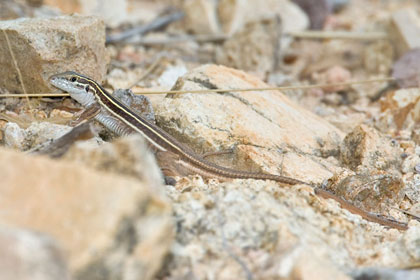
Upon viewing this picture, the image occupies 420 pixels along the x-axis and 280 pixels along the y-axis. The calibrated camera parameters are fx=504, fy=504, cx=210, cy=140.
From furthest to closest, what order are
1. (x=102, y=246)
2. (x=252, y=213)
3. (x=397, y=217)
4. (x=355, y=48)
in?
(x=355, y=48)
(x=397, y=217)
(x=252, y=213)
(x=102, y=246)

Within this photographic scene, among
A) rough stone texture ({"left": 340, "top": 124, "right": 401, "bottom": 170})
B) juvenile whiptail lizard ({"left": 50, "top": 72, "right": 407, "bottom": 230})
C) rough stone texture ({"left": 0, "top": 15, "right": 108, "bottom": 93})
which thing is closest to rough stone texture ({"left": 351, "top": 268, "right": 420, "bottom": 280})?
juvenile whiptail lizard ({"left": 50, "top": 72, "right": 407, "bottom": 230})

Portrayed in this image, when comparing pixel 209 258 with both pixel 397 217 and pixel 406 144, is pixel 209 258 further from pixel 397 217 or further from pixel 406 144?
pixel 406 144

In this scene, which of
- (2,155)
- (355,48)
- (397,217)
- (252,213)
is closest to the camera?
(2,155)

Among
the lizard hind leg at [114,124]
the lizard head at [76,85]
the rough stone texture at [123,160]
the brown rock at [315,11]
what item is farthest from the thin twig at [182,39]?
the rough stone texture at [123,160]

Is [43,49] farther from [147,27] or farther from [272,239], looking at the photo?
[147,27]

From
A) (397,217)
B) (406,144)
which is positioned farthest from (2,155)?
(406,144)

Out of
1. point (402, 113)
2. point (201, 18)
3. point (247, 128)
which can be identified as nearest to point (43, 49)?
point (247, 128)

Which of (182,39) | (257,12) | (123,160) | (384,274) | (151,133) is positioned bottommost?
(384,274)
